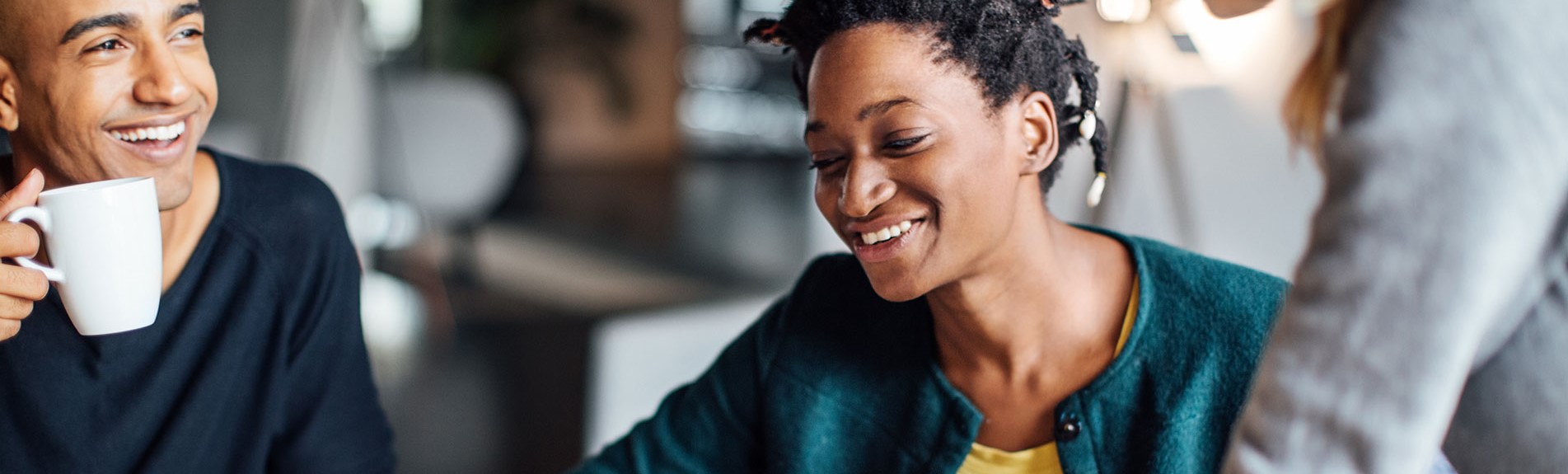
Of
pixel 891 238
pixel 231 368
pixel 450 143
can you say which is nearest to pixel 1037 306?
pixel 891 238

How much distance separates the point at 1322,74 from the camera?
0.72 metres

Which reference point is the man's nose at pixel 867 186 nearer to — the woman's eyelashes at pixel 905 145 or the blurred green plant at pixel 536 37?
the woman's eyelashes at pixel 905 145

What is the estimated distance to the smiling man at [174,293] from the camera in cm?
88

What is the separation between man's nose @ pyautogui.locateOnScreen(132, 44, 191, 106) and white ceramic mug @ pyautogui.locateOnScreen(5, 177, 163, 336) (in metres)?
0.08

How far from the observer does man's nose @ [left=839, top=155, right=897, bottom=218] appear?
953 mm

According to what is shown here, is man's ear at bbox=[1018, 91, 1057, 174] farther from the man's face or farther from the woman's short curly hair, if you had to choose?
the man's face

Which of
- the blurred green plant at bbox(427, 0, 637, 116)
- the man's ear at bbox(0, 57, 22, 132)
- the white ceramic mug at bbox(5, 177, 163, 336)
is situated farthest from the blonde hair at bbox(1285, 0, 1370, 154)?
the blurred green plant at bbox(427, 0, 637, 116)

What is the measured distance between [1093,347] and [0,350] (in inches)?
35.7

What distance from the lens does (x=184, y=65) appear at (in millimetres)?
917

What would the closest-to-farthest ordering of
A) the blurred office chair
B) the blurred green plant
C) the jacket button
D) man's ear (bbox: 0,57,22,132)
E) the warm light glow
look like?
man's ear (bbox: 0,57,22,132) → the jacket button → the warm light glow → the blurred office chair → the blurred green plant

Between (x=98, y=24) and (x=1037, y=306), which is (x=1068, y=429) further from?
(x=98, y=24)

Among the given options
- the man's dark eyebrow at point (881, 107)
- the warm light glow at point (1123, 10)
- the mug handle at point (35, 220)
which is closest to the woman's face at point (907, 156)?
the man's dark eyebrow at point (881, 107)

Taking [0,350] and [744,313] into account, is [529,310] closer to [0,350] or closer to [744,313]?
[744,313]

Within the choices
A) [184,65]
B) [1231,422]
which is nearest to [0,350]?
[184,65]
